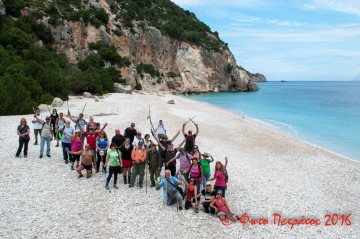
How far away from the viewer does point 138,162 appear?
11.6 metres

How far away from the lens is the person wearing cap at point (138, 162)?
11.7 m

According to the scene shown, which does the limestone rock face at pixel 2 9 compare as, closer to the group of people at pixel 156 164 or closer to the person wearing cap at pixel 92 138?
the group of people at pixel 156 164

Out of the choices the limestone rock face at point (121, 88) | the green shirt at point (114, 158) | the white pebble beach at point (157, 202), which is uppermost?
the limestone rock face at point (121, 88)

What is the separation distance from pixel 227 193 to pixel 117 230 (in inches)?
193

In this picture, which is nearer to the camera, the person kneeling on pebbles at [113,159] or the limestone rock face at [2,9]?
the person kneeling on pebbles at [113,159]

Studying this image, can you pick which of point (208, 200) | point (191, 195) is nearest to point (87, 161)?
point (191, 195)

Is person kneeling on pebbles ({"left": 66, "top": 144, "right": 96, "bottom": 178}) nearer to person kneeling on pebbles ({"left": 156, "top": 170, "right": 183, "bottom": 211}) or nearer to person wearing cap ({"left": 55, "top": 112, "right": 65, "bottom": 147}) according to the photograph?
person kneeling on pebbles ({"left": 156, "top": 170, "right": 183, "bottom": 211})

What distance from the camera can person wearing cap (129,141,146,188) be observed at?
11.7 metres

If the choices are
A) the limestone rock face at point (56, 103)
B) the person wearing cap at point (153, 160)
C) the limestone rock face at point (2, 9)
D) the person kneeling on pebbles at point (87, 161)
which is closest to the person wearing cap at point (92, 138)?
the person kneeling on pebbles at point (87, 161)

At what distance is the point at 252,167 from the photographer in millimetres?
16391

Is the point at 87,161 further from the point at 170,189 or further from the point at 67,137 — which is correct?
the point at 170,189

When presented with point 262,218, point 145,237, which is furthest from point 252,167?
point 145,237

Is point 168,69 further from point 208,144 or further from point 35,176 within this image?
point 35,176

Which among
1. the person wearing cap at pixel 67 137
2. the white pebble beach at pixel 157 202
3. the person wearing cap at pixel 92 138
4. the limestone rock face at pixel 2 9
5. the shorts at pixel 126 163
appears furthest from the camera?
the limestone rock face at pixel 2 9
